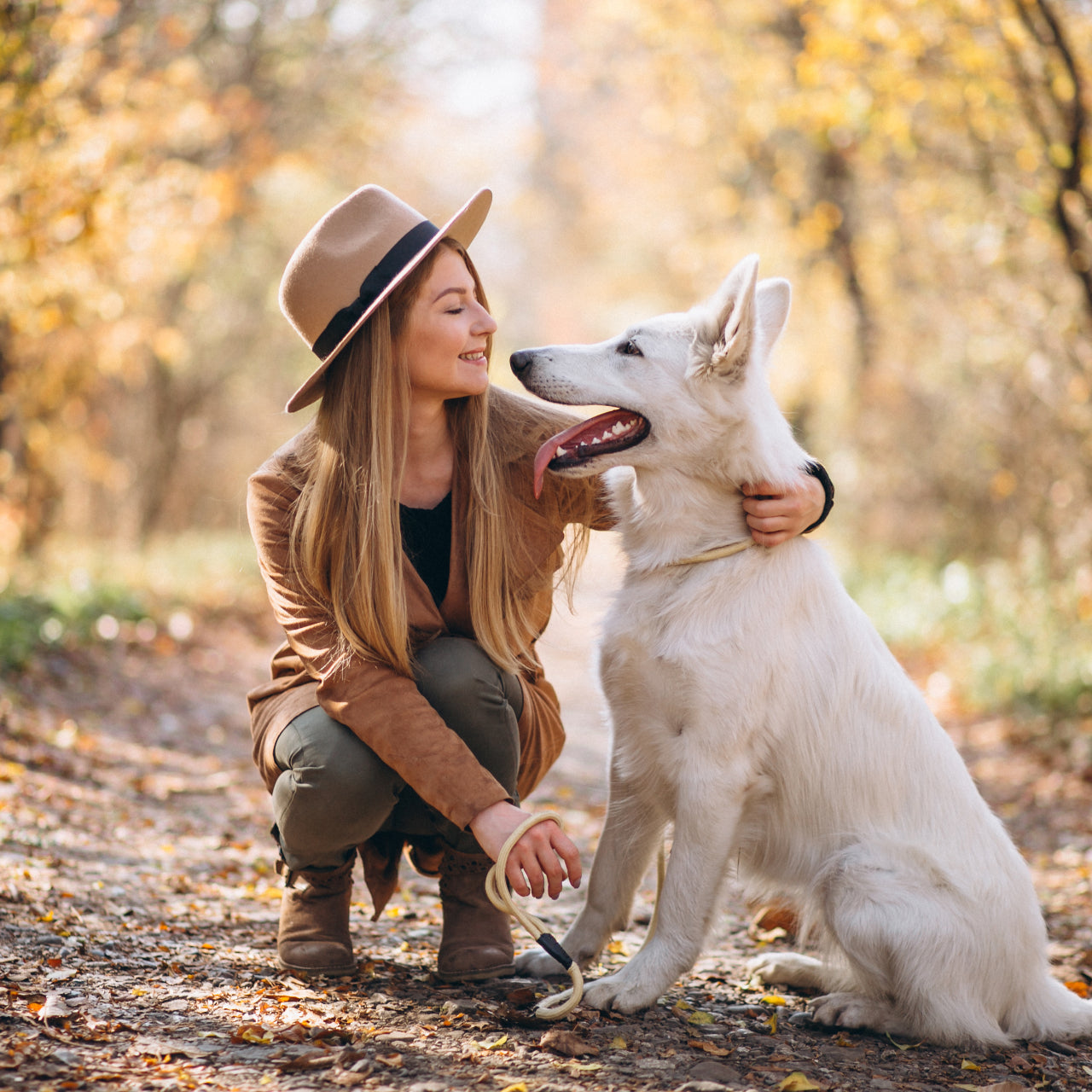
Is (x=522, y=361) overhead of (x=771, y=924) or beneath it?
overhead

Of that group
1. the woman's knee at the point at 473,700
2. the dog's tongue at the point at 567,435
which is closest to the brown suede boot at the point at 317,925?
the woman's knee at the point at 473,700

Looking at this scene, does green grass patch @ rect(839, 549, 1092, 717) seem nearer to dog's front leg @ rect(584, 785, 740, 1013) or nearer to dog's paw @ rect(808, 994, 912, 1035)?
dog's paw @ rect(808, 994, 912, 1035)

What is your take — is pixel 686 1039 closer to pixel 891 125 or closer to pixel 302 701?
pixel 302 701

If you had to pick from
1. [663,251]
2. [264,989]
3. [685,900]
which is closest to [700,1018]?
[685,900]

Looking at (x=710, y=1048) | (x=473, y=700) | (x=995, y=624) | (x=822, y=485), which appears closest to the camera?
(x=710, y=1048)

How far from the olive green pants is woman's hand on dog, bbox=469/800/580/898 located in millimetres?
330

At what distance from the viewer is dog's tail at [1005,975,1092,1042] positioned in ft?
8.71

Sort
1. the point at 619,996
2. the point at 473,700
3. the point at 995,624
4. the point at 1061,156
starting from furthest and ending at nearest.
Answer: the point at 995,624 → the point at 1061,156 → the point at 473,700 → the point at 619,996

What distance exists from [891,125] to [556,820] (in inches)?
193

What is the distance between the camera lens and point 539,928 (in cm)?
249

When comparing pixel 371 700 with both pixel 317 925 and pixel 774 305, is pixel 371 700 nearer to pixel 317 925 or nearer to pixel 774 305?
pixel 317 925

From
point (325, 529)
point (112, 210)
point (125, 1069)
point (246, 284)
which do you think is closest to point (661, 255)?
point (246, 284)

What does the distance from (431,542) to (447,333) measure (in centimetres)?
59

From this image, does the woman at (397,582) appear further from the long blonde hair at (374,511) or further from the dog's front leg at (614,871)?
the dog's front leg at (614,871)
